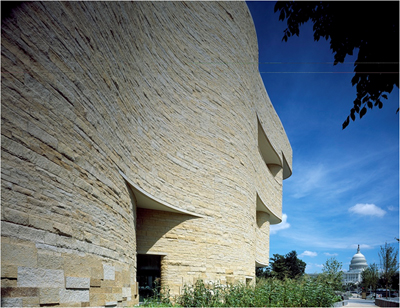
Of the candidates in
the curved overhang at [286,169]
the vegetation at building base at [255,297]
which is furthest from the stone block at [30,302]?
→ the curved overhang at [286,169]

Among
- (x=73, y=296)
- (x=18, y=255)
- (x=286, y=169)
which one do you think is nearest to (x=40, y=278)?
(x=18, y=255)

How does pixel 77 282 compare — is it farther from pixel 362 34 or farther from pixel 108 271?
pixel 362 34

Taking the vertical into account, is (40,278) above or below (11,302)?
above

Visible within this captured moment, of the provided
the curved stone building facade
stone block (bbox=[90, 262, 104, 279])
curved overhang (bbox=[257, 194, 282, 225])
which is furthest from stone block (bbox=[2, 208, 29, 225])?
curved overhang (bbox=[257, 194, 282, 225])

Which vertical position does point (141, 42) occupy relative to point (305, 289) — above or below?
above

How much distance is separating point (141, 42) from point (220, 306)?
21.8 feet

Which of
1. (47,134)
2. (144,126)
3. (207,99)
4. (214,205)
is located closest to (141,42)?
(144,126)

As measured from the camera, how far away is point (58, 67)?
178 inches

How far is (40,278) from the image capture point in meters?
3.91

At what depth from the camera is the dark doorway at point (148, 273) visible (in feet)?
33.1

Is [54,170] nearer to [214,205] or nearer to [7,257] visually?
[7,257]

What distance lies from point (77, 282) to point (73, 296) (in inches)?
7.2

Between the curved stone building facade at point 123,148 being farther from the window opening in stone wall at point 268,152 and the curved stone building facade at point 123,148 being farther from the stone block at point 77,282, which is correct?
the window opening in stone wall at point 268,152

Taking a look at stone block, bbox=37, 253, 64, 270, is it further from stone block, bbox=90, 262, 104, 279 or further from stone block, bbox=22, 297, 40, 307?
stone block, bbox=90, 262, 104, 279
